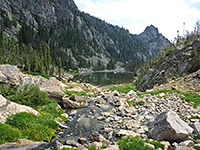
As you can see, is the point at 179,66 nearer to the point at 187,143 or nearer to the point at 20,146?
the point at 187,143

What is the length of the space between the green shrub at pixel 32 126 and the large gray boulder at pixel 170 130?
7.72 m

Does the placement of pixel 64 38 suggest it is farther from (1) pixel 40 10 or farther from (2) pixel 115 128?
(2) pixel 115 128

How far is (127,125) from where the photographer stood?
36.7 ft

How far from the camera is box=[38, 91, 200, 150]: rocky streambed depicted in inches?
317

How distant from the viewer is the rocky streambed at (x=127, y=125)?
8062 mm

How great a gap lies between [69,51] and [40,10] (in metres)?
64.8

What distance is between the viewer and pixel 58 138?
9.59 metres

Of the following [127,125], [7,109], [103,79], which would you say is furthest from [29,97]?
[103,79]

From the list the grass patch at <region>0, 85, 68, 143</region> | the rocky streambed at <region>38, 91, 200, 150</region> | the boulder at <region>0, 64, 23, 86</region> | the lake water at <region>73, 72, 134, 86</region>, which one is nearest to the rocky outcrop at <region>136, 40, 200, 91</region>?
the rocky streambed at <region>38, 91, 200, 150</region>

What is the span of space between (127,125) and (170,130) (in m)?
3.91

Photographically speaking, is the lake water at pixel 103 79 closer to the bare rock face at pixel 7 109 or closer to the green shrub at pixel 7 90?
the green shrub at pixel 7 90

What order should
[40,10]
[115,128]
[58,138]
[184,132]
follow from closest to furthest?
[184,132], [58,138], [115,128], [40,10]

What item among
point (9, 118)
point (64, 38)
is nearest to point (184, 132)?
point (9, 118)

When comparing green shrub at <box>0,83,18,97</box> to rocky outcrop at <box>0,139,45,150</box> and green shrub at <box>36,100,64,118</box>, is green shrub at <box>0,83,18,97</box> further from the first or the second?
rocky outcrop at <box>0,139,45,150</box>
